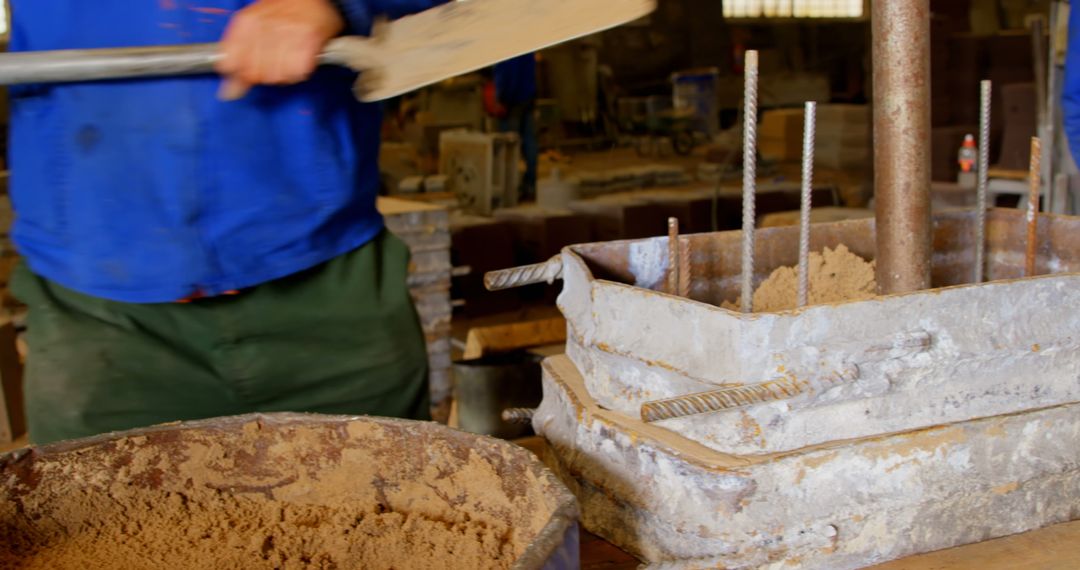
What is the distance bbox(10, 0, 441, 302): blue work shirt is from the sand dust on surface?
56cm

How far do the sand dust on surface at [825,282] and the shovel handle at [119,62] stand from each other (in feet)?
1.78

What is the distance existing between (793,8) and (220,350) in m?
14.9

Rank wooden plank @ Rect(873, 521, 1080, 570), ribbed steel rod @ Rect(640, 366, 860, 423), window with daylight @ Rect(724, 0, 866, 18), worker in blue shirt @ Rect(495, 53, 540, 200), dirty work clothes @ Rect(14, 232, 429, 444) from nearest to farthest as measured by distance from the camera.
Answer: ribbed steel rod @ Rect(640, 366, 860, 423) < wooden plank @ Rect(873, 521, 1080, 570) < dirty work clothes @ Rect(14, 232, 429, 444) < worker in blue shirt @ Rect(495, 53, 540, 200) < window with daylight @ Rect(724, 0, 866, 18)

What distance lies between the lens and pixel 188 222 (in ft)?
4.32

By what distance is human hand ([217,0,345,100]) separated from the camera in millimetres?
1183

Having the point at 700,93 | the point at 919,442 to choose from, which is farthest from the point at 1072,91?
the point at 700,93

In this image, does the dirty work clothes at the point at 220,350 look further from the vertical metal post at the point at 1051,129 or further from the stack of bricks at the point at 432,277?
the vertical metal post at the point at 1051,129

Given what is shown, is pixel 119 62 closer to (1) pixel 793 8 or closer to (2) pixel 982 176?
(2) pixel 982 176

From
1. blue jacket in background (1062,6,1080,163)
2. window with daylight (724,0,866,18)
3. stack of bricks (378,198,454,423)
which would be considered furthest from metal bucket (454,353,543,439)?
window with daylight (724,0,866,18)

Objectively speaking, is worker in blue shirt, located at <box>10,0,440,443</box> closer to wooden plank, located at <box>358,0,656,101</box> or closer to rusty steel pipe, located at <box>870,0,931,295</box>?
wooden plank, located at <box>358,0,656,101</box>

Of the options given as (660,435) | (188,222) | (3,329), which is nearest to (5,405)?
(3,329)

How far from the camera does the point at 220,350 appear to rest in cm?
140

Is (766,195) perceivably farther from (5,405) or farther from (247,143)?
(247,143)

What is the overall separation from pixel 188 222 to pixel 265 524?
454 mm
